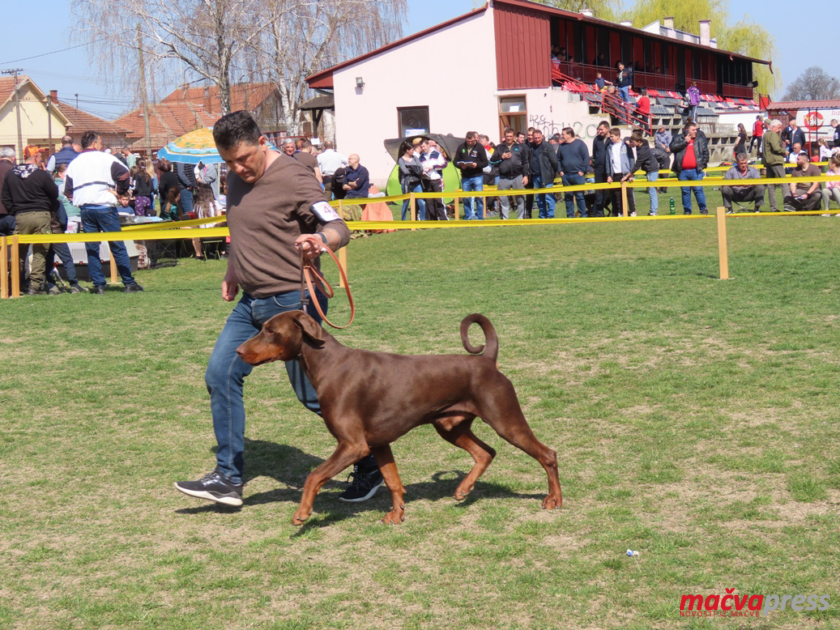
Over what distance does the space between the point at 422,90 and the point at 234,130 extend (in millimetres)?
32938

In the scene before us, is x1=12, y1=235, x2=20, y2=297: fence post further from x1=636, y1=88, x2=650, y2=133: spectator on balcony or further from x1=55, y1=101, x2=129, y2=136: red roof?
x1=55, y1=101, x2=129, y2=136: red roof

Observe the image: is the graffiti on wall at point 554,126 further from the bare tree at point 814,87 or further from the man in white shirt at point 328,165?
the bare tree at point 814,87

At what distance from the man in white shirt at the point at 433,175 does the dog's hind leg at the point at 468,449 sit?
15.2 metres

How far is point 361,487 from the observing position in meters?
5.33

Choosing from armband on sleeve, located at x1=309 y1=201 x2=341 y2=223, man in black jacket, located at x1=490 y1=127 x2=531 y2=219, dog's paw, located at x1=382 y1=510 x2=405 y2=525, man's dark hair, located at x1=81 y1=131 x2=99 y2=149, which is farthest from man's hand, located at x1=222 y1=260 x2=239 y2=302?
man in black jacket, located at x1=490 y1=127 x2=531 y2=219

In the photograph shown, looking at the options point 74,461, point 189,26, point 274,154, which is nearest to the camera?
point 274,154

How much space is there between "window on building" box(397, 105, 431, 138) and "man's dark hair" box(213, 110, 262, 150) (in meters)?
32.6

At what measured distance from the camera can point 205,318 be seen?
1123cm

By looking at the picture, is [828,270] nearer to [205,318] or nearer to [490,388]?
[205,318]

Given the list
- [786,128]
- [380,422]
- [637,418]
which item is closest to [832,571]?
[380,422]

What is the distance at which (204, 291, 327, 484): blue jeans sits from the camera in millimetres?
5023

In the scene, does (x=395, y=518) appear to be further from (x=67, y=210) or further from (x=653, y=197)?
(x=653, y=197)

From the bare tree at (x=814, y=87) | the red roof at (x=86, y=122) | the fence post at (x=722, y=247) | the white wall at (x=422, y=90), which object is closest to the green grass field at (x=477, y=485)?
the fence post at (x=722, y=247)

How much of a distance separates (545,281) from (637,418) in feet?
20.5
